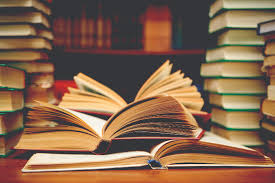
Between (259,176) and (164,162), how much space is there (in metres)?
0.18

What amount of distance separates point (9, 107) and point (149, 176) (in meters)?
0.38

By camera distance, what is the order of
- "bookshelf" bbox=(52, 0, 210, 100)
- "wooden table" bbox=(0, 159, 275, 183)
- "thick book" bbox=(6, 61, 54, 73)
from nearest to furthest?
"wooden table" bbox=(0, 159, 275, 183), "thick book" bbox=(6, 61, 54, 73), "bookshelf" bbox=(52, 0, 210, 100)

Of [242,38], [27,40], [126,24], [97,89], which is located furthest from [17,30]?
[126,24]

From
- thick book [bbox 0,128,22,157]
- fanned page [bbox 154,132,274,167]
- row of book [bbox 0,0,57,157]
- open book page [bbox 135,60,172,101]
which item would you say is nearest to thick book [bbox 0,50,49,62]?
row of book [bbox 0,0,57,157]

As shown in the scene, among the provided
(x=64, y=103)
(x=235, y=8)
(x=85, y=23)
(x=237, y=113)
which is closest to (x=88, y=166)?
(x=64, y=103)

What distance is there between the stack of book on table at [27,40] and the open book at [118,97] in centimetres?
18

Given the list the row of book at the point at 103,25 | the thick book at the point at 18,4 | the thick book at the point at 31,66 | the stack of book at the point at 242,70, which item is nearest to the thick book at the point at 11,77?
the thick book at the point at 31,66

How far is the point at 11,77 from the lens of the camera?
625mm

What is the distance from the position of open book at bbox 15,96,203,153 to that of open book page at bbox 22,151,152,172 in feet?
0.10

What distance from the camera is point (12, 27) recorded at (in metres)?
0.76

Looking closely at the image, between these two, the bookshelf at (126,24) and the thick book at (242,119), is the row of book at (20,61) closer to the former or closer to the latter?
the bookshelf at (126,24)

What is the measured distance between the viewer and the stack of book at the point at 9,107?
586 millimetres

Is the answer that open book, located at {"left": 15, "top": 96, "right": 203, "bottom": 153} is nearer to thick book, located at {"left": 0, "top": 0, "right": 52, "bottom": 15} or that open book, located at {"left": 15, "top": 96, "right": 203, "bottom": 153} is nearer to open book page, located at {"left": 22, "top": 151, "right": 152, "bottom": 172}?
open book page, located at {"left": 22, "top": 151, "right": 152, "bottom": 172}

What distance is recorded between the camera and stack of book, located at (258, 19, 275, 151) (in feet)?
2.09
